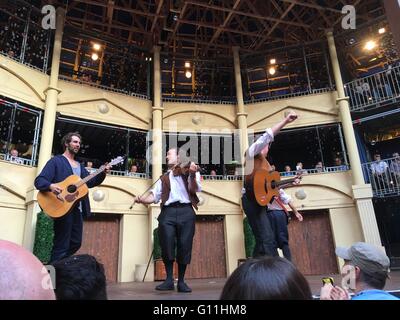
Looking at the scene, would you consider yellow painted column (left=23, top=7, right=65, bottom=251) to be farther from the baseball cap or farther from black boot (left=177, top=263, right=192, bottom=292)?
the baseball cap

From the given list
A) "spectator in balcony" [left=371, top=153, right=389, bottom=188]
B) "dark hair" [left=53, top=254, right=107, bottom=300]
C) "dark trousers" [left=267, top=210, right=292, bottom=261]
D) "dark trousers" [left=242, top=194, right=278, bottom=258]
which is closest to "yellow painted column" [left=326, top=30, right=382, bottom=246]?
"spectator in balcony" [left=371, top=153, right=389, bottom=188]

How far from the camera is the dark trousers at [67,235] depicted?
11.1 ft

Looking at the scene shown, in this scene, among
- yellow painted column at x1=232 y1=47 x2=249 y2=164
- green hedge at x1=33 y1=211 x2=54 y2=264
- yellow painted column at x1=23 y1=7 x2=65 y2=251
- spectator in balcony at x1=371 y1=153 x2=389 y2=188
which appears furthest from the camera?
yellow painted column at x1=232 y1=47 x2=249 y2=164

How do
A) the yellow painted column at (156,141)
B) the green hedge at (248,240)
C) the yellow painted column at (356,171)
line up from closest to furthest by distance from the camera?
the yellow painted column at (356,171), the green hedge at (248,240), the yellow painted column at (156,141)

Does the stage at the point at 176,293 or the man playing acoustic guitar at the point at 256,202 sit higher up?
the man playing acoustic guitar at the point at 256,202

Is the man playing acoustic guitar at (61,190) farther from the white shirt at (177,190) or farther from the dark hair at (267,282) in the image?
the dark hair at (267,282)

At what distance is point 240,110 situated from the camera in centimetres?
1364

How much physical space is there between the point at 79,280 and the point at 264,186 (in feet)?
9.71

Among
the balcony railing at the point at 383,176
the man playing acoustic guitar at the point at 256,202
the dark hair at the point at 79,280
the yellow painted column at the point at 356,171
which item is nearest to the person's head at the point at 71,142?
the man playing acoustic guitar at the point at 256,202

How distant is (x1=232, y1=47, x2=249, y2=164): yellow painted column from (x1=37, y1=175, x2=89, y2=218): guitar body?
9.78m

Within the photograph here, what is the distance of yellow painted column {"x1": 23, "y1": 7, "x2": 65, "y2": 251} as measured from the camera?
32.1 feet

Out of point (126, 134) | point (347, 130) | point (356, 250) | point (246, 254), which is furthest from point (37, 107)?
point (356, 250)

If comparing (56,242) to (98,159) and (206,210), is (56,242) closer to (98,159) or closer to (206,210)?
(206,210)

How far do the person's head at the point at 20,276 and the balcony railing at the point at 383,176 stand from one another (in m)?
12.2
